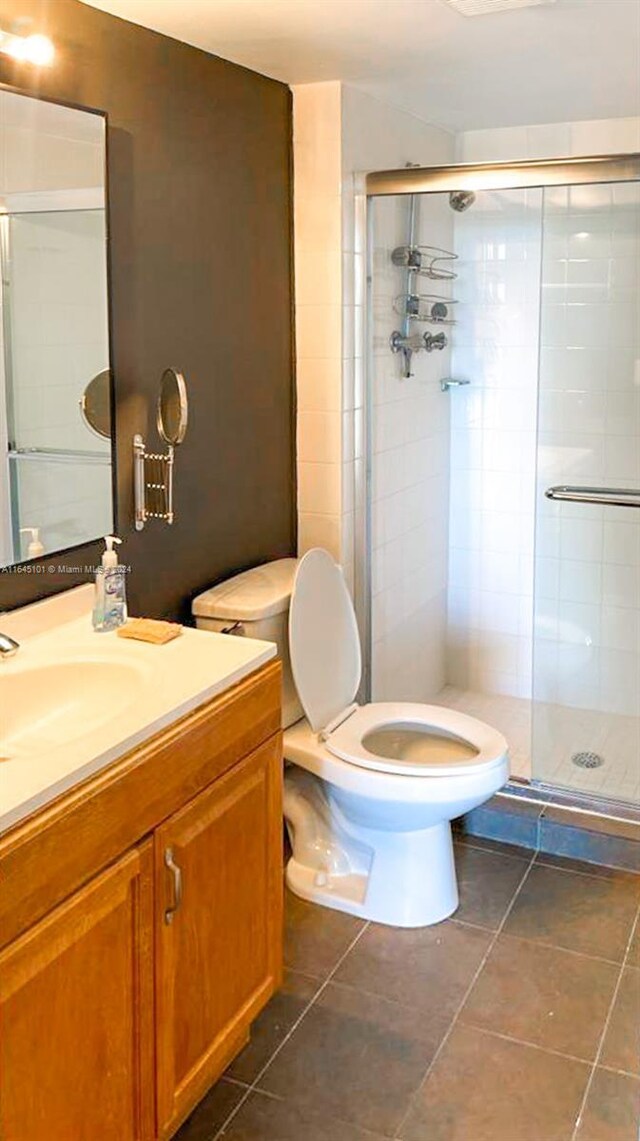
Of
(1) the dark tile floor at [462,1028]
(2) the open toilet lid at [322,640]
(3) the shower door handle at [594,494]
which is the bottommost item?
(1) the dark tile floor at [462,1028]

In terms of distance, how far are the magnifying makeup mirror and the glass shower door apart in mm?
1606

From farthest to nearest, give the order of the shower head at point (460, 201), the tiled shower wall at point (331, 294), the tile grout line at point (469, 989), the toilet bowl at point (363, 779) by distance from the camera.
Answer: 1. the shower head at point (460, 201)
2. the tiled shower wall at point (331, 294)
3. the toilet bowl at point (363, 779)
4. the tile grout line at point (469, 989)

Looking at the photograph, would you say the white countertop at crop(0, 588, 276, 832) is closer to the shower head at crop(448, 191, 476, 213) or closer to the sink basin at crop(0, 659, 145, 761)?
the sink basin at crop(0, 659, 145, 761)

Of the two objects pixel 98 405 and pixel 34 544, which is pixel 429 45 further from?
pixel 34 544

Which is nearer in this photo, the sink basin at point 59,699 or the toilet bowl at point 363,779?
the sink basin at point 59,699

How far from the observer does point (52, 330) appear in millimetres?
2156

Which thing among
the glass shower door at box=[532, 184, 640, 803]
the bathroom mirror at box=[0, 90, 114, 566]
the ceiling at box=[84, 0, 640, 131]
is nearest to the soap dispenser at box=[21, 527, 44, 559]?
the bathroom mirror at box=[0, 90, 114, 566]

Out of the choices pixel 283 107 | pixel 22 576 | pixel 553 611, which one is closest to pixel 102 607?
pixel 22 576

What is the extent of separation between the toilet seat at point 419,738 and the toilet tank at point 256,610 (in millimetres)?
172

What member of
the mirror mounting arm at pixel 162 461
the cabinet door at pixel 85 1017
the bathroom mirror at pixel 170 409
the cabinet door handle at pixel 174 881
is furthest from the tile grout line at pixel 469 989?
the bathroom mirror at pixel 170 409

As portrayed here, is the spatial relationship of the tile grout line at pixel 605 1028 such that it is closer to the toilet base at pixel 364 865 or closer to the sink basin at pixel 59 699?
the toilet base at pixel 364 865

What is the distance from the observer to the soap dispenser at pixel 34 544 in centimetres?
216

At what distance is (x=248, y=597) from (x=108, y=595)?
1.62ft

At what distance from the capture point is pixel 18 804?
4.80 ft
